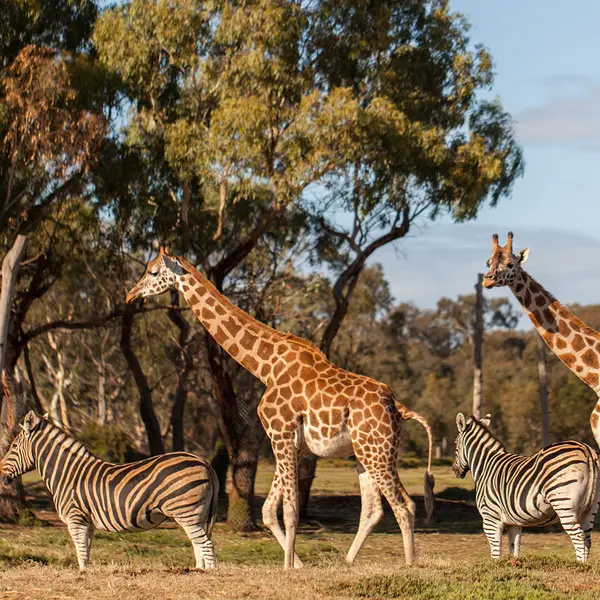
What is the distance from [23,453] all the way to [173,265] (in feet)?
9.65

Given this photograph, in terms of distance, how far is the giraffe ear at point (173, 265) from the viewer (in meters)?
12.8

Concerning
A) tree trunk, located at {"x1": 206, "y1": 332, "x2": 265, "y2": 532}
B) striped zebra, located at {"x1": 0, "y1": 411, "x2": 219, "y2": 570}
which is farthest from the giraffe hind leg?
tree trunk, located at {"x1": 206, "y1": 332, "x2": 265, "y2": 532}

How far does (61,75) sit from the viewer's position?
19391 millimetres

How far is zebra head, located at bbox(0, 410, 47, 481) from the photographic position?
11.9m

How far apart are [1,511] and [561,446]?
40.7 feet

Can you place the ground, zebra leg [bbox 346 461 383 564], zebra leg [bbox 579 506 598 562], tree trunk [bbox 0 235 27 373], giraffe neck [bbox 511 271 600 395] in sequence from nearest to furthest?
1. the ground
2. zebra leg [bbox 579 506 598 562]
3. zebra leg [bbox 346 461 383 564]
4. giraffe neck [bbox 511 271 600 395]
5. tree trunk [bbox 0 235 27 373]

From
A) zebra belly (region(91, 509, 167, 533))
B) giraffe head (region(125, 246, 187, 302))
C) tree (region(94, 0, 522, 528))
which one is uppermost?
tree (region(94, 0, 522, 528))

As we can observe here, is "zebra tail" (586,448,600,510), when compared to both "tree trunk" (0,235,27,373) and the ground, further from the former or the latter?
"tree trunk" (0,235,27,373)

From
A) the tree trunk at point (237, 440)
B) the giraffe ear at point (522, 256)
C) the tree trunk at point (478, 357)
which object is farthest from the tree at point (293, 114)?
the giraffe ear at point (522, 256)

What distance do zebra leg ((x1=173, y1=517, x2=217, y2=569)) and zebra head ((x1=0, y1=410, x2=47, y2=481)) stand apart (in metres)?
2.22

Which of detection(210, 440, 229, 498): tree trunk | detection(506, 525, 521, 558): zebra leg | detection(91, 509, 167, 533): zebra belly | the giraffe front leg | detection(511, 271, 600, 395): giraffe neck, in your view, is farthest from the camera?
detection(210, 440, 229, 498): tree trunk

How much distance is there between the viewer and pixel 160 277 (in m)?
12.7

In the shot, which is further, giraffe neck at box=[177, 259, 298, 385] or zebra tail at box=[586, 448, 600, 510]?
giraffe neck at box=[177, 259, 298, 385]

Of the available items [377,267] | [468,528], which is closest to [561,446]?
[468,528]
